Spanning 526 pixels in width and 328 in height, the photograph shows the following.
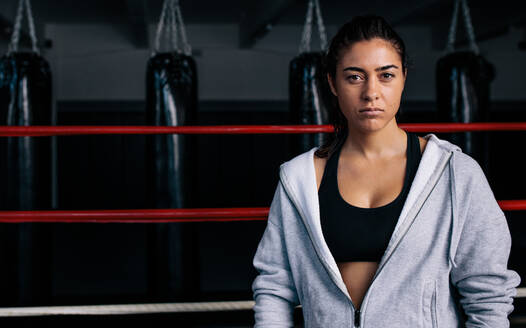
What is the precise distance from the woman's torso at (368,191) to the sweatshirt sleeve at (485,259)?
114mm

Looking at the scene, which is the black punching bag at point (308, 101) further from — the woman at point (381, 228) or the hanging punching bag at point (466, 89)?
the woman at point (381, 228)

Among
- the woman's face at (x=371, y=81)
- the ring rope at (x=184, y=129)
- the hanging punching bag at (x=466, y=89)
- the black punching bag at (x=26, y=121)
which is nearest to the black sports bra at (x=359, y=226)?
the woman's face at (x=371, y=81)

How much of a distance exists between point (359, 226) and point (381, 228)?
0.04 meters

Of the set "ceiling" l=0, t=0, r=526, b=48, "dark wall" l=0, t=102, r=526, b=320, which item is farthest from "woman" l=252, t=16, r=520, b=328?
"dark wall" l=0, t=102, r=526, b=320

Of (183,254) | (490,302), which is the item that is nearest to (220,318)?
(183,254)

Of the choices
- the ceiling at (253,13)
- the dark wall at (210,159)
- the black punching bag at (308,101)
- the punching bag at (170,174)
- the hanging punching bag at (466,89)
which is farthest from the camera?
the dark wall at (210,159)

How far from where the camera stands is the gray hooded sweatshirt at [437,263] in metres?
0.84

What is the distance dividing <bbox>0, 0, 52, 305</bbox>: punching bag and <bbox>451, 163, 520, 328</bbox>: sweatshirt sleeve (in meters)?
1.88

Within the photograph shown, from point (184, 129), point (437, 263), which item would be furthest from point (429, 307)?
point (184, 129)

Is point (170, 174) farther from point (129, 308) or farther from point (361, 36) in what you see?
point (361, 36)

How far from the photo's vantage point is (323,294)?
2.94 feet

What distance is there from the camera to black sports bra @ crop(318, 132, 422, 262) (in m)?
0.87

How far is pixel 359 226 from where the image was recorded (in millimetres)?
878

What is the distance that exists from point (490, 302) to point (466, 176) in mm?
206
